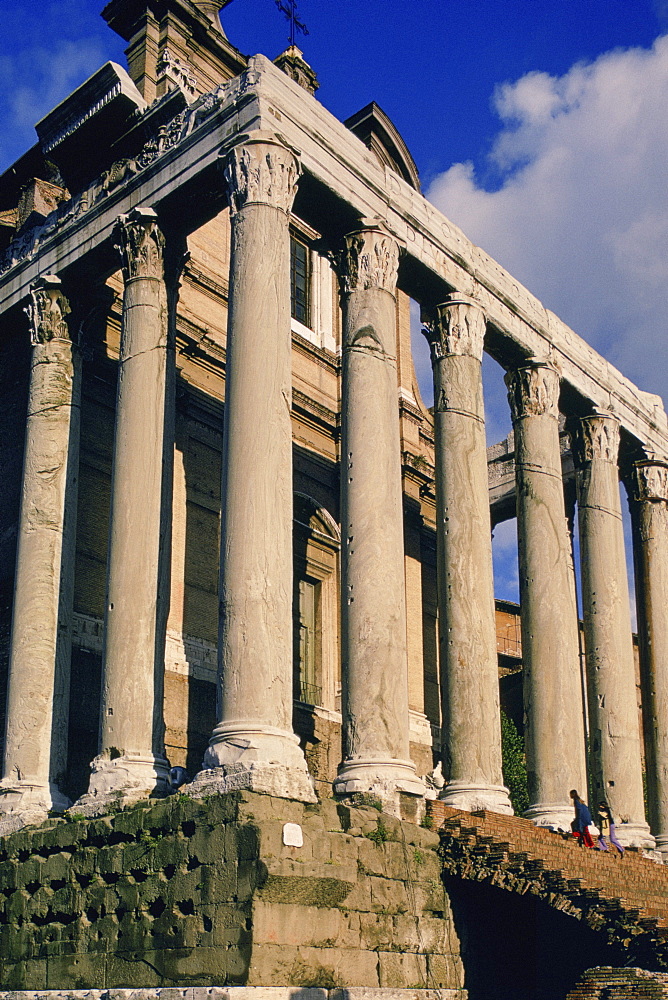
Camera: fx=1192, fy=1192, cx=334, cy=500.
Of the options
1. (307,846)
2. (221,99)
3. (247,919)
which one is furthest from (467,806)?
(221,99)

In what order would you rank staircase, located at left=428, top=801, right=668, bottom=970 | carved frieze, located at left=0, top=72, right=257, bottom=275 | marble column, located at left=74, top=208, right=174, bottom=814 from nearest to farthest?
staircase, located at left=428, top=801, right=668, bottom=970 < marble column, located at left=74, top=208, right=174, bottom=814 < carved frieze, located at left=0, top=72, right=257, bottom=275

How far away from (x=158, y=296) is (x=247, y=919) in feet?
32.4

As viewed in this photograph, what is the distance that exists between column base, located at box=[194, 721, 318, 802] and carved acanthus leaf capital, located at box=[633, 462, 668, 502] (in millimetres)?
14020

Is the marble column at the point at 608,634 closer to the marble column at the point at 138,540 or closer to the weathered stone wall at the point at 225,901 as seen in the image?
the weathered stone wall at the point at 225,901

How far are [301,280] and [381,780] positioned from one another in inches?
610

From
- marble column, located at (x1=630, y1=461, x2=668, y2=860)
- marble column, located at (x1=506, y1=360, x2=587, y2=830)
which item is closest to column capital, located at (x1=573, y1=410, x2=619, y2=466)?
marble column, located at (x1=506, y1=360, x2=587, y2=830)

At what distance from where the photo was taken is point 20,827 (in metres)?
16.6

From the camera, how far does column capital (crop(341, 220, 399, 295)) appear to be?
1900 centimetres

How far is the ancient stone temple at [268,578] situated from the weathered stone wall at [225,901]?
0.04m

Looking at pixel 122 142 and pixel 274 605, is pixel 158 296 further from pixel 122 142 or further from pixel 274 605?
pixel 274 605

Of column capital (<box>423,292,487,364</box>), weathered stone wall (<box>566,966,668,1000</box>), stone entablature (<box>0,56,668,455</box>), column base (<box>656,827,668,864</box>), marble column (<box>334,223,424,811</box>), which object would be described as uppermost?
stone entablature (<box>0,56,668,455</box>)

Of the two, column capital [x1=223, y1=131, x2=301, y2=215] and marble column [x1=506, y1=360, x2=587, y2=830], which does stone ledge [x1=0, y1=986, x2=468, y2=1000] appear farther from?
column capital [x1=223, y1=131, x2=301, y2=215]

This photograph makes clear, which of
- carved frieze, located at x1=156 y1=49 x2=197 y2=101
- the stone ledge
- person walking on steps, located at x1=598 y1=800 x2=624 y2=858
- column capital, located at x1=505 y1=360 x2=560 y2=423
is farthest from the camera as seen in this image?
carved frieze, located at x1=156 y1=49 x2=197 y2=101

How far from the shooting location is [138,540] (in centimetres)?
1712
